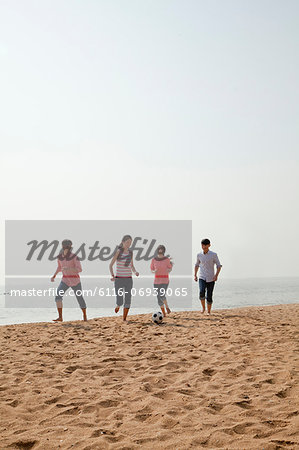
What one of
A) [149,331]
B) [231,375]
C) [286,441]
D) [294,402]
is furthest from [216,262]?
[286,441]

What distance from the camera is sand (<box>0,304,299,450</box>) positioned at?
115 inches

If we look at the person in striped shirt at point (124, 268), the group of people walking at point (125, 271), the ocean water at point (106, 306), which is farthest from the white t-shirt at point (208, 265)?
the ocean water at point (106, 306)

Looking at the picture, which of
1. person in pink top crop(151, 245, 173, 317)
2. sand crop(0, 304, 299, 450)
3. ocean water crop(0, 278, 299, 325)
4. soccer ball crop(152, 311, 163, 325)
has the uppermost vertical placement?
person in pink top crop(151, 245, 173, 317)

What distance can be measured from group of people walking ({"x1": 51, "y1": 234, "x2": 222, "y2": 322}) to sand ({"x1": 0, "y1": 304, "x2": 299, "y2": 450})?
2214 millimetres

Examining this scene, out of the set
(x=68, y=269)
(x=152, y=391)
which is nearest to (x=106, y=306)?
(x=68, y=269)

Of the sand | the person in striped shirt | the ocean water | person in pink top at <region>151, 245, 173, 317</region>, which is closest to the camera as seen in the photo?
the sand

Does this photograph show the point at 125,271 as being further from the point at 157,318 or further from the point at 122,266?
the point at 157,318

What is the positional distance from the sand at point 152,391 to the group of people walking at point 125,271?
221 centimetres

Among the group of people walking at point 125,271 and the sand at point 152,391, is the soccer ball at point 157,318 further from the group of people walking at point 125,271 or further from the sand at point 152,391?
the sand at point 152,391

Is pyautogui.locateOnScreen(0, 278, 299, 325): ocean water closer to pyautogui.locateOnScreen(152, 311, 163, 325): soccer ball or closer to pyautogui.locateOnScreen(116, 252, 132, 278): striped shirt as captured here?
pyautogui.locateOnScreen(116, 252, 132, 278): striped shirt

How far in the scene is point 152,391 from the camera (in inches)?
157

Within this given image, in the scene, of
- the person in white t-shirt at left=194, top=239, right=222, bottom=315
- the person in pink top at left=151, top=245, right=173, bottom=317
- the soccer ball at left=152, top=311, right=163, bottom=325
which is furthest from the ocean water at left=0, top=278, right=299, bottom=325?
the person in white t-shirt at left=194, top=239, right=222, bottom=315

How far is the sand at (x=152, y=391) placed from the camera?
2932mm

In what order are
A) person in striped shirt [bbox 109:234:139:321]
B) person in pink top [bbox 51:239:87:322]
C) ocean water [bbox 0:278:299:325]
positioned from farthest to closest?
ocean water [bbox 0:278:299:325]
person in pink top [bbox 51:239:87:322]
person in striped shirt [bbox 109:234:139:321]
